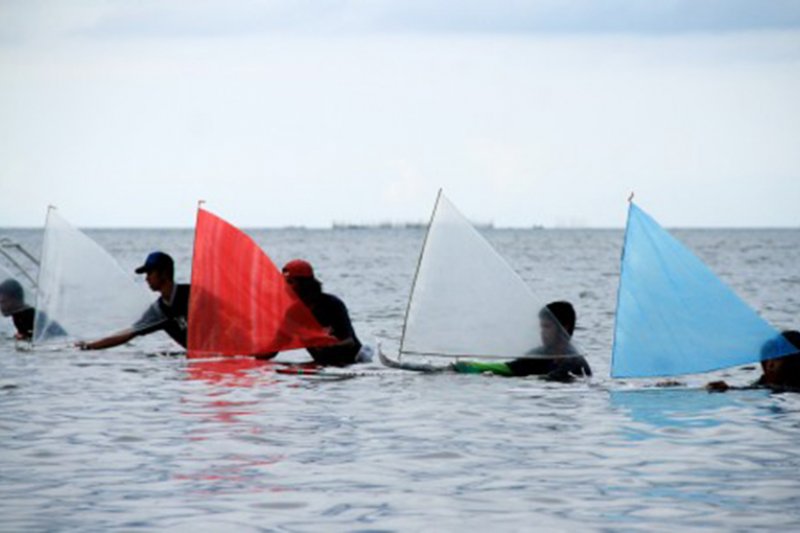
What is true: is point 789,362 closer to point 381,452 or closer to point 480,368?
point 480,368

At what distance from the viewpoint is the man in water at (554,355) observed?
51.8 feet

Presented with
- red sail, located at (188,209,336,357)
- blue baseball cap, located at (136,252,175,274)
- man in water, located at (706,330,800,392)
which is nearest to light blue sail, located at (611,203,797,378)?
man in water, located at (706,330,800,392)

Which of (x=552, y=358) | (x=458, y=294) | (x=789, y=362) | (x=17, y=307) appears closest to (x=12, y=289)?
(x=17, y=307)

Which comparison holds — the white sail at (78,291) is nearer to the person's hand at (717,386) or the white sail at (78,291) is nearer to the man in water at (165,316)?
the man in water at (165,316)

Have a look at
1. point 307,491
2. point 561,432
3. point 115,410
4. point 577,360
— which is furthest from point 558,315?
point 307,491

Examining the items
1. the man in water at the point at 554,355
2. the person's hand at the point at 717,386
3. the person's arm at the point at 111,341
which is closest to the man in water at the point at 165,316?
the person's arm at the point at 111,341

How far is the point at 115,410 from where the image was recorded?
13.4 meters

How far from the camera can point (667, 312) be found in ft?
48.0

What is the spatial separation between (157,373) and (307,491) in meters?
8.45

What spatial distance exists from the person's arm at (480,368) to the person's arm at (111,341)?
4.55 metres

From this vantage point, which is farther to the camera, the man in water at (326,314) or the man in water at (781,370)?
the man in water at (326,314)

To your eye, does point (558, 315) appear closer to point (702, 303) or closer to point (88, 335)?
point (702, 303)

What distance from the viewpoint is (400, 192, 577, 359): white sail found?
53.6 ft

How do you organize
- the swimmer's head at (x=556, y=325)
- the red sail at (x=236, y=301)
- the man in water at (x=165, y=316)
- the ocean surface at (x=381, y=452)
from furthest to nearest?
the man in water at (x=165, y=316)
the red sail at (x=236, y=301)
the swimmer's head at (x=556, y=325)
the ocean surface at (x=381, y=452)
